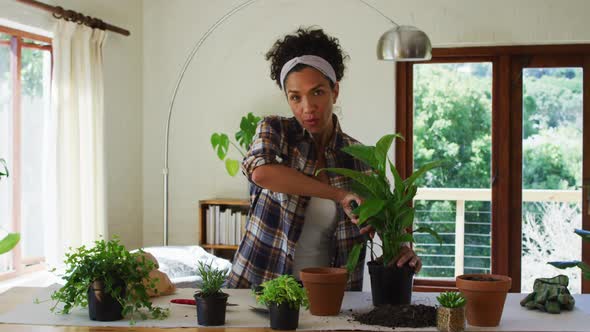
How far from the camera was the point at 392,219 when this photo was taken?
2.07 meters

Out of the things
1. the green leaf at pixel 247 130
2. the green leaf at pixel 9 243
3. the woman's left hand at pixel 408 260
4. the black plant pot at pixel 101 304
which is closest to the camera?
the black plant pot at pixel 101 304

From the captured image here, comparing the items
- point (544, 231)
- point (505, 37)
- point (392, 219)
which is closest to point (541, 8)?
point (505, 37)

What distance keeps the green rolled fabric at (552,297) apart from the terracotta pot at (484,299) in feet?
0.71

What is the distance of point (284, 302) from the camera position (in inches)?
72.2

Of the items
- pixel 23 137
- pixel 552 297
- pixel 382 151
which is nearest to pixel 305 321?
pixel 382 151

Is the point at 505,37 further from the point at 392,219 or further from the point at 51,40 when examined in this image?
the point at 392,219

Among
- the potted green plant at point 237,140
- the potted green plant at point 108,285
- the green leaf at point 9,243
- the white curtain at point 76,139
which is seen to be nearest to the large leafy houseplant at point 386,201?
the potted green plant at point 108,285

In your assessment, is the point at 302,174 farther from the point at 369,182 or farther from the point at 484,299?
the point at 484,299

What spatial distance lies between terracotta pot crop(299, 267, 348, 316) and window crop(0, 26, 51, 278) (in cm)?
288

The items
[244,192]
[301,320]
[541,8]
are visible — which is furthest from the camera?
[244,192]

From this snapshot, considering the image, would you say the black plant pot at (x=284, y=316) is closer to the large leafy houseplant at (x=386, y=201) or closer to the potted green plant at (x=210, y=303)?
the potted green plant at (x=210, y=303)

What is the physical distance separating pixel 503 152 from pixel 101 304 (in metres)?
4.16

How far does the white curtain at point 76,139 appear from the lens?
4648 millimetres

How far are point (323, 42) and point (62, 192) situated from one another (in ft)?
9.47
